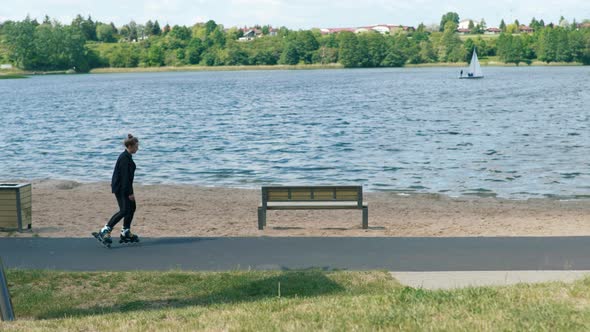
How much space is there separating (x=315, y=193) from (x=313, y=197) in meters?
0.08

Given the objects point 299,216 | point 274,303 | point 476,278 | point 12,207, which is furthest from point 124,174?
point 299,216

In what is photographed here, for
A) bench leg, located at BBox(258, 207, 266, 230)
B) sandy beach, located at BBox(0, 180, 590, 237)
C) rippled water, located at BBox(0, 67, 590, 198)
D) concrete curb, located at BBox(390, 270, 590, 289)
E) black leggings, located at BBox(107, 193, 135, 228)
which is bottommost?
rippled water, located at BBox(0, 67, 590, 198)

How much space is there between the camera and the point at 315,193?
15.5 m

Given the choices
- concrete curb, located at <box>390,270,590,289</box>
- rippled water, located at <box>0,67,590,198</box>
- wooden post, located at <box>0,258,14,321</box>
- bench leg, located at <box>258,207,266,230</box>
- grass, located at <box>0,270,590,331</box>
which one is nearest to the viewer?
grass, located at <box>0,270,590,331</box>

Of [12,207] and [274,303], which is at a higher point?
[274,303]

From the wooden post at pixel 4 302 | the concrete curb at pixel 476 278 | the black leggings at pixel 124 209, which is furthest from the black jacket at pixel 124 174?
the wooden post at pixel 4 302

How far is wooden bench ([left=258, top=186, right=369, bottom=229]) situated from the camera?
50.6 ft

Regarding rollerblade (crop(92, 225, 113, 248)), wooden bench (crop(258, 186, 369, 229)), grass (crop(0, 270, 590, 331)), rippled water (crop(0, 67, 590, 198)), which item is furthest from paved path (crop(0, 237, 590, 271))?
rippled water (crop(0, 67, 590, 198))

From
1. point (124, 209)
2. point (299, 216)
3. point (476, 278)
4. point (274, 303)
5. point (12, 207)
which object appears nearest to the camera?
point (274, 303)

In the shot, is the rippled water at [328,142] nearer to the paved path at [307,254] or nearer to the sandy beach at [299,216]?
the sandy beach at [299,216]

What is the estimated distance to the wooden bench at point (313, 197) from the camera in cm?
1542

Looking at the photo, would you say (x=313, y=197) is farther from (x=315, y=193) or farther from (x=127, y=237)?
(x=127, y=237)

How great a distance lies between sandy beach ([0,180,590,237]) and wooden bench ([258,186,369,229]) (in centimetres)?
50

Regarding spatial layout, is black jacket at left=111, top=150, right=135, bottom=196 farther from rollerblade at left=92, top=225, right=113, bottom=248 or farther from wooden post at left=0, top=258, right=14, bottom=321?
wooden post at left=0, top=258, right=14, bottom=321
